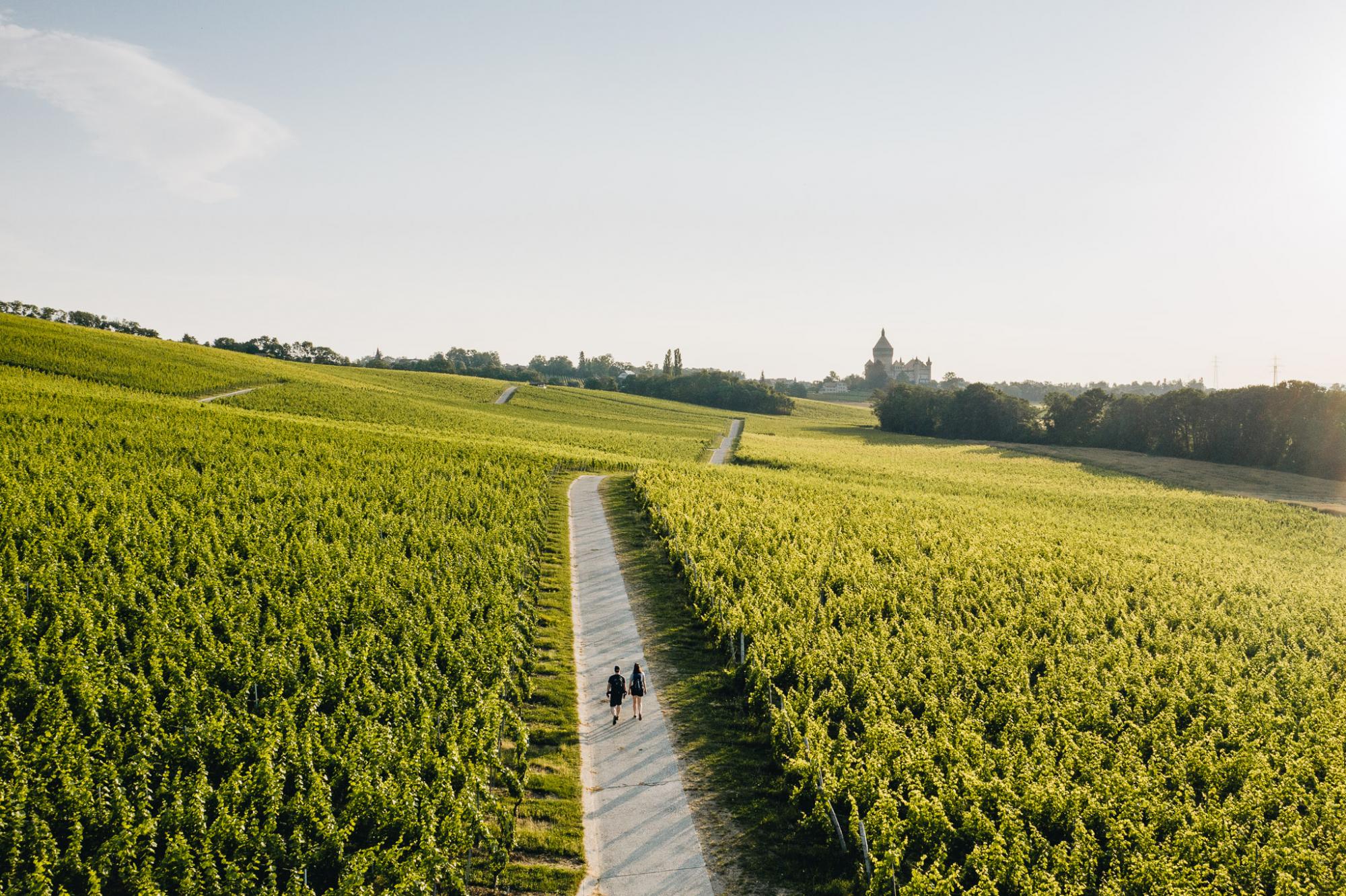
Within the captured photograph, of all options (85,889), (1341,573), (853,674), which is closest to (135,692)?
(85,889)

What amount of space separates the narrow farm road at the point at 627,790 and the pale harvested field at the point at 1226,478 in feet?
199

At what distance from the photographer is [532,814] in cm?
1166

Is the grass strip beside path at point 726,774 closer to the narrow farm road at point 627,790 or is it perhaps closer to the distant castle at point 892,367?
the narrow farm road at point 627,790

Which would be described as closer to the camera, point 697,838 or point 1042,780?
point 697,838

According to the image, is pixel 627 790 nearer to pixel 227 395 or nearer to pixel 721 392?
pixel 227 395

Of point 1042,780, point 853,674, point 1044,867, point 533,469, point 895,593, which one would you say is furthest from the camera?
point 533,469

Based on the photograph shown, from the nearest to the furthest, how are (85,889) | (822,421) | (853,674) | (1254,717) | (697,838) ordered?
(85,889), (697,838), (1254,717), (853,674), (822,421)

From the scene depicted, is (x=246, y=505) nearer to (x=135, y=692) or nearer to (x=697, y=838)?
(x=135, y=692)

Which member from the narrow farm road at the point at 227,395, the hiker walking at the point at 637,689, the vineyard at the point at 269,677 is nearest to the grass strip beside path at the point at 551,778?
Result: the vineyard at the point at 269,677

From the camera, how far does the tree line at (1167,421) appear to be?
69.2 meters

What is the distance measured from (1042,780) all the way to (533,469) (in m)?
32.1

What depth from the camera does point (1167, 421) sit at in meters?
81.8

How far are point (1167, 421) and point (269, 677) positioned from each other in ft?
305

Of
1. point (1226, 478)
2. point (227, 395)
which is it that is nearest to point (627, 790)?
point (227, 395)
